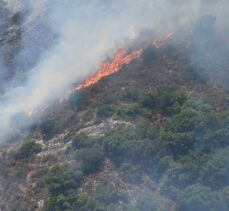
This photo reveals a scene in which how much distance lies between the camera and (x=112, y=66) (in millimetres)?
71688

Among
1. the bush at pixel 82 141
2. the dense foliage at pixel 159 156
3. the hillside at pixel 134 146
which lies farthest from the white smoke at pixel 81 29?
the dense foliage at pixel 159 156

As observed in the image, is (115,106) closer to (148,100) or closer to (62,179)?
(148,100)

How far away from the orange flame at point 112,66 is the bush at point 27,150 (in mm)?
12458

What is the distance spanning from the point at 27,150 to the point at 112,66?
18.5 metres

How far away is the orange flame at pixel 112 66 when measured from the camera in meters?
70.4

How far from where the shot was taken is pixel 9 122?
6650cm

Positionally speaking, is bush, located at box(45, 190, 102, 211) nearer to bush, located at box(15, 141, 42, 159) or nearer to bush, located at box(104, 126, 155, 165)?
bush, located at box(104, 126, 155, 165)

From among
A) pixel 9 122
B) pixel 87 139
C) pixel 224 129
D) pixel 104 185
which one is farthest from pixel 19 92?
pixel 224 129

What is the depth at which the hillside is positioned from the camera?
52.1m

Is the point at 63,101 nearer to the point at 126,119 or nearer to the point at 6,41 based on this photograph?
the point at 126,119

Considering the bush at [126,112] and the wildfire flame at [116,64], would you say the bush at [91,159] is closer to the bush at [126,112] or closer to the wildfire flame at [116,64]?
the bush at [126,112]

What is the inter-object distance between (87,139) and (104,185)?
6.74 m

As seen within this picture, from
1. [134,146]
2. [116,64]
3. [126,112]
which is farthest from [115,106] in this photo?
[116,64]

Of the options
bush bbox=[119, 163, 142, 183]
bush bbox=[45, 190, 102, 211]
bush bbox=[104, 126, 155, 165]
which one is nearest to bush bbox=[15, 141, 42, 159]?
bush bbox=[45, 190, 102, 211]
